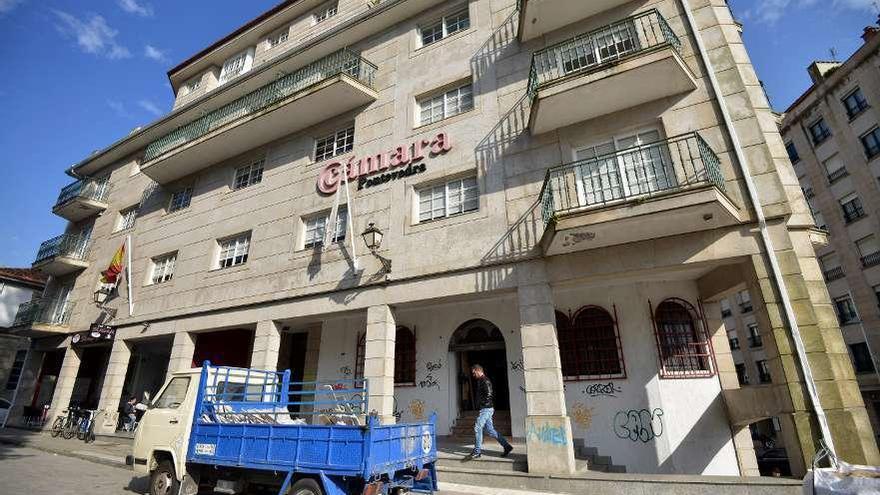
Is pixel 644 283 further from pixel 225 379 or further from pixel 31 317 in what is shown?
pixel 31 317

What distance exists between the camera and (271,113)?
1564cm

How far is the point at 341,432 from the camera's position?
6043 mm

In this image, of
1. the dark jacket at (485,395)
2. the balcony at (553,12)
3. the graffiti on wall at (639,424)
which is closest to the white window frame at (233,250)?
the dark jacket at (485,395)

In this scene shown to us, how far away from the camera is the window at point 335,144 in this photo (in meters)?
15.2

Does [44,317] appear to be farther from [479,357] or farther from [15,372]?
[479,357]

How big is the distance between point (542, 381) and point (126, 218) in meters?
23.1

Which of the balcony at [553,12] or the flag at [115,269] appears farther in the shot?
the flag at [115,269]

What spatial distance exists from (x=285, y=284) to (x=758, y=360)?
38.7m

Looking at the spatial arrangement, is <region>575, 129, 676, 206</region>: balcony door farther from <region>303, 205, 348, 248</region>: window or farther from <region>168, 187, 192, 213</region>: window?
<region>168, 187, 192, 213</region>: window

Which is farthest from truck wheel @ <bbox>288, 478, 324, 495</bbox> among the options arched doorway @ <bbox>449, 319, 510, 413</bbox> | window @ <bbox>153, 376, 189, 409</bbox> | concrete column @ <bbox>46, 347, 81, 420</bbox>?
concrete column @ <bbox>46, 347, 81, 420</bbox>

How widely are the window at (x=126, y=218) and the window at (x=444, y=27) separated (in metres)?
17.2

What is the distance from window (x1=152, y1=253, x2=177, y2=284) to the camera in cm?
1819

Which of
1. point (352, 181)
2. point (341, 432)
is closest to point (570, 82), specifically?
point (352, 181)

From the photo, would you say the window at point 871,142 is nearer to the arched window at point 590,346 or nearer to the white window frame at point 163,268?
the arched window at point 590,346
